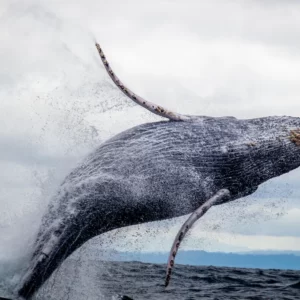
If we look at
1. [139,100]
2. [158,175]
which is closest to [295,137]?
[158,175]

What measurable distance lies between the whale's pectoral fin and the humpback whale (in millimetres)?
17

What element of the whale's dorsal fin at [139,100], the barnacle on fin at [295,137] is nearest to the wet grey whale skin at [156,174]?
the barnacle on fin at [295,137]

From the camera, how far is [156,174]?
12.1 metres

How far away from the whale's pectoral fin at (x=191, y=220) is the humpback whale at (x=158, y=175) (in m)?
0.02

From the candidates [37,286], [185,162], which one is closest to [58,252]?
[37,286]

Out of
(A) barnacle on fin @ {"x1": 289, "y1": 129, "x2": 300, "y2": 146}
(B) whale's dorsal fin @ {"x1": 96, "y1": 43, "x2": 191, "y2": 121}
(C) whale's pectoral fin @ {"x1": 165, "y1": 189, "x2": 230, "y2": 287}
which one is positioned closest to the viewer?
(C) whale's pectoral fin @ {"x1": 165, "y1": 189, "x2": 230, "y2": 287}

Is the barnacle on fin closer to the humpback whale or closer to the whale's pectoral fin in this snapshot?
the humpback whale

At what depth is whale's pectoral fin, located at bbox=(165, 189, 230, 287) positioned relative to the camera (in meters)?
11.8

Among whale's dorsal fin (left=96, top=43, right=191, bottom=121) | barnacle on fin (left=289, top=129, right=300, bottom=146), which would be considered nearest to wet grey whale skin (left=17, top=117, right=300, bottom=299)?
barnacle on fin (left=289, top=129, right=300, bottom=146)

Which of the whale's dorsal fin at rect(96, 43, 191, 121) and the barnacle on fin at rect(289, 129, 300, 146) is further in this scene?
the barnacle on fin at rect(289, 129, 300, 146)

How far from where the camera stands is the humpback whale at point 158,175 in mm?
11977

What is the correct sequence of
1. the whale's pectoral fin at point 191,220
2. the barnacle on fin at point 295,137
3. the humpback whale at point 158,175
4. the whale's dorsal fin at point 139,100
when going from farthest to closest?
Result: 1. the barnacle on fin at point 295,137
2. the whale's dorsal fin at point 139,100
3. the humpback whale at point 158,175
4. the whale's pectoral fin at point 191,220

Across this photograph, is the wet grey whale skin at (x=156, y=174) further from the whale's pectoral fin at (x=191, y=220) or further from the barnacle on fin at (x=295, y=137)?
the whale's pectoral fin at (x=191, y=220)

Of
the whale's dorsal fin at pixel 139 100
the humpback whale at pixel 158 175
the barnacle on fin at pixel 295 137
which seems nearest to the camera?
the humpback whale at pixel 158 175
